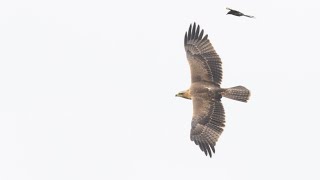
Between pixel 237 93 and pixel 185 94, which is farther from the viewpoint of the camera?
pixel 185 94

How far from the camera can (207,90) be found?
964 inches

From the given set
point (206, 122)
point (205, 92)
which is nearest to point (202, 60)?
point (205, 92)

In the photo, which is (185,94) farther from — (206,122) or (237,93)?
(237,93)

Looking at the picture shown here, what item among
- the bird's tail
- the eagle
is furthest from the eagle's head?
the bird's tail

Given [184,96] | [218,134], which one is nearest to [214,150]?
[218,134]

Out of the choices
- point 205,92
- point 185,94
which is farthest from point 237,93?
point 185,94

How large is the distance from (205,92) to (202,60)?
0.89 m

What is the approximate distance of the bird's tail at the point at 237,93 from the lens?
78.9ft

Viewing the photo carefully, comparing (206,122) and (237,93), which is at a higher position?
(237,93)

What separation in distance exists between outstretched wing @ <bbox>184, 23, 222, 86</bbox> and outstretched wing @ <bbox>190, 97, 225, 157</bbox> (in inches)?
23.7

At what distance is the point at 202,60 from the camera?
24.8m

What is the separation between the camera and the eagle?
23.9 m

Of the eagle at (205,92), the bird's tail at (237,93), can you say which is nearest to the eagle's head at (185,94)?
the eagle at (205,92)

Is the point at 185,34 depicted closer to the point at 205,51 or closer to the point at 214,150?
the point at 205,51
